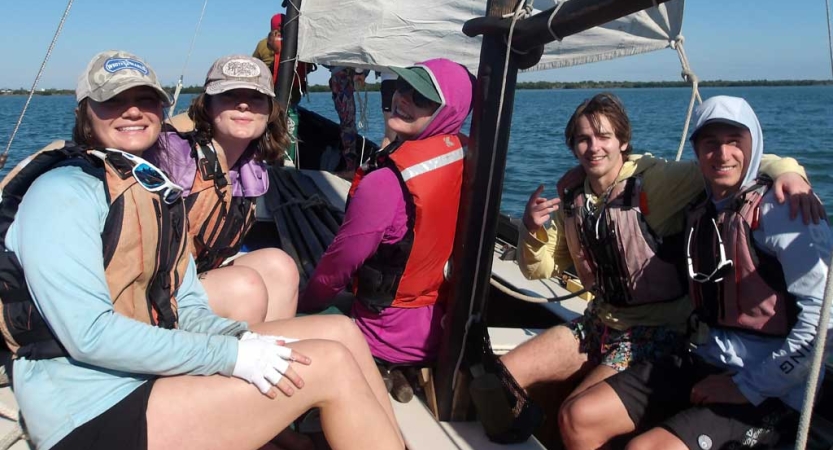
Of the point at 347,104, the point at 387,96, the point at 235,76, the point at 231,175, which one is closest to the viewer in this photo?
the point at 235,76

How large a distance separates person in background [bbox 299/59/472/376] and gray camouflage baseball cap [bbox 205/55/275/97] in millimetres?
425

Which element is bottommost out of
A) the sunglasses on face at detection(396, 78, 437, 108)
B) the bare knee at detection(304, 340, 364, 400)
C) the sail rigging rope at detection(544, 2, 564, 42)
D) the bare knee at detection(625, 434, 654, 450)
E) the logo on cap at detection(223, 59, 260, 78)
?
the bare knee at detection(625, 434, 654, 450)

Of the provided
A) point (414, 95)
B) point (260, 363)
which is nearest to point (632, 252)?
point (414, 95)

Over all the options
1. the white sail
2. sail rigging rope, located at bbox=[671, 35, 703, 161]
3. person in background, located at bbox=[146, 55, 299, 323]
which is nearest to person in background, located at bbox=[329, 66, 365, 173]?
the white sail

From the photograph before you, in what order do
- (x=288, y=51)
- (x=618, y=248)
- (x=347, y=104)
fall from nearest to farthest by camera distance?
(x=618, y=248), (x=288, y=51), (x=347, y=104)

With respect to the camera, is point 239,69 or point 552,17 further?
point 239,69

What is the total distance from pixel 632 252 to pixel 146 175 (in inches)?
50.1

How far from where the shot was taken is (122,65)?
158cm

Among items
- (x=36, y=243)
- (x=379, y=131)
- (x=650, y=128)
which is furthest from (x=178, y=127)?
(x=650, y=128)

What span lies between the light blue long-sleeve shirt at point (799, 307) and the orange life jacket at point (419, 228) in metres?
0.75

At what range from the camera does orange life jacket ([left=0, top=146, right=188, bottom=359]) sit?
4.55ft

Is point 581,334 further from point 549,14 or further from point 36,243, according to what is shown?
point 36,243

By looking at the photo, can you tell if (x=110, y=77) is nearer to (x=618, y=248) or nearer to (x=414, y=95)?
(x=414, y=95)

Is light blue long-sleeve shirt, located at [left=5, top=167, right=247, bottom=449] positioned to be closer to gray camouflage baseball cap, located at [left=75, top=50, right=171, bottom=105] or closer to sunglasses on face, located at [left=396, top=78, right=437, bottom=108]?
gray camouflage baseball cap, located at [left=75, top=50, right=171, bottom=105]
